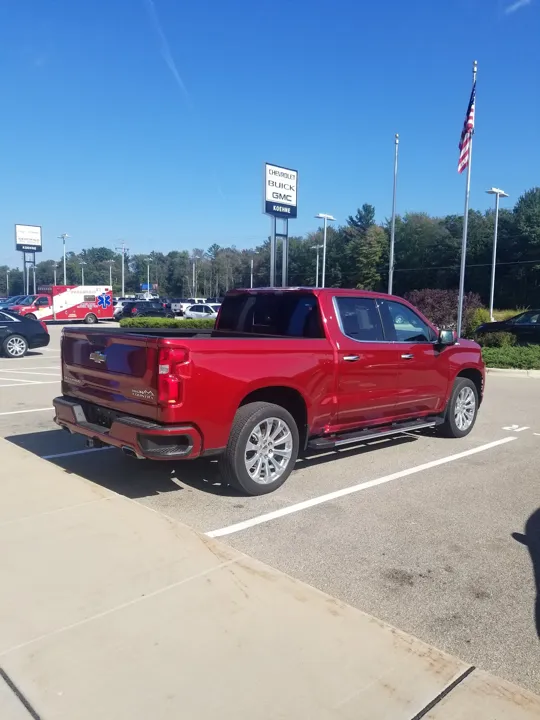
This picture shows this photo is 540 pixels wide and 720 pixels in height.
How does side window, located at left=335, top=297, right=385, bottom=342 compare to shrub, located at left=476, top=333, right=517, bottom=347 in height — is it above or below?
above

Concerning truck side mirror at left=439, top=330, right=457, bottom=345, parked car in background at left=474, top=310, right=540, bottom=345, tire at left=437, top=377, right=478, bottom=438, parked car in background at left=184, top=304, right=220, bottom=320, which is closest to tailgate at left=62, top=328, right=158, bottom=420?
truck side mirror at left=439, top=330, right=457, bottom=345

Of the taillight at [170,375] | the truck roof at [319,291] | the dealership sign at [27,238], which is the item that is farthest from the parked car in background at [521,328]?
the dealership sign at [27,238]

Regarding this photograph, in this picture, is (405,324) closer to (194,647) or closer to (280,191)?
(194,647)

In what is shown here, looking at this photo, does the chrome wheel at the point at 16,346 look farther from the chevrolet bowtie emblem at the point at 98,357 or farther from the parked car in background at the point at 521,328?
the parked car in background at the point at 521,328

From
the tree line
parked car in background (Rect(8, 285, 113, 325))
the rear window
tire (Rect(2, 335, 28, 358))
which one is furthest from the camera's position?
the tree line

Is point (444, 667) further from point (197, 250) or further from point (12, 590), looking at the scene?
point (197, 250)

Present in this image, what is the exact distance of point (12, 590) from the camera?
3.63 meters

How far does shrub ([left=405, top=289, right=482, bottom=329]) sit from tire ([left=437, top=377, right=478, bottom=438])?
16.2m

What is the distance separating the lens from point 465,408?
27.2 feet

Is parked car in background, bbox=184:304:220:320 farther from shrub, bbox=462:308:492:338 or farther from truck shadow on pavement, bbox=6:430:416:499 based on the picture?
truck shadow on pavement, bbox=6:430:416:499

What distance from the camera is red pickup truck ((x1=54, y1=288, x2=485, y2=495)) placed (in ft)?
16.0

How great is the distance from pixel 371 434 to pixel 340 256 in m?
98.4

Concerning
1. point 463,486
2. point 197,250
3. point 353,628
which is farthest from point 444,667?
point 197,250

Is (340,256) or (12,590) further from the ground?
(340,256)
